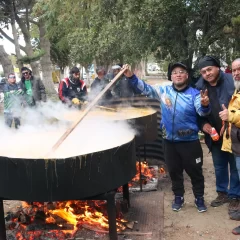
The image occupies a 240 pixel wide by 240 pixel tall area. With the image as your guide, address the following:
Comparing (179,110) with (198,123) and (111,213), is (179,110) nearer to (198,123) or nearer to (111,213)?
(198,123)

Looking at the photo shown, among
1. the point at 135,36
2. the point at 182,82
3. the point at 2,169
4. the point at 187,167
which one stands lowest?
the point at 187,167

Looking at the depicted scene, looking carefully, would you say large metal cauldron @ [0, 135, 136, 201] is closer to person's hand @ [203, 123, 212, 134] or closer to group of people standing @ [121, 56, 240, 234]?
group of people standing @ [121, 56, 240, 234]

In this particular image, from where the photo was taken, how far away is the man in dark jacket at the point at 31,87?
7938 millimetres

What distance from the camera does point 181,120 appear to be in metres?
3.95

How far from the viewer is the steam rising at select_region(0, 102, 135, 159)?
3.26 metres

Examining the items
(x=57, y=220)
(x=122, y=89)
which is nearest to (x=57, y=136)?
(x=57, y=220)

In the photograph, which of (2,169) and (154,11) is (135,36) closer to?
(154,11)

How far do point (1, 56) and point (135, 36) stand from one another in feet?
36.7

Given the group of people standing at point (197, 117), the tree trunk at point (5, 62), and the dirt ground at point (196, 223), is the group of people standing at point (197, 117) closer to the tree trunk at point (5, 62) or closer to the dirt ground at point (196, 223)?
the dirt ground at point (196, 223)

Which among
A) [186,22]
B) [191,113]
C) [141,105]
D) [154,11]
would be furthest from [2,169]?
[186,22]

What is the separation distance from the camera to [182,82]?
393 cm

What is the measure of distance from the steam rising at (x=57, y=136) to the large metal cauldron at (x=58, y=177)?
0.23 m

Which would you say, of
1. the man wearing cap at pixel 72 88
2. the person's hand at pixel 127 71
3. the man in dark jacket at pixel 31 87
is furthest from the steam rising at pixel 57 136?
the man in dark jacket at pixel 31 87

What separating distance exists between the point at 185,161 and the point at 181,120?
528 mm
